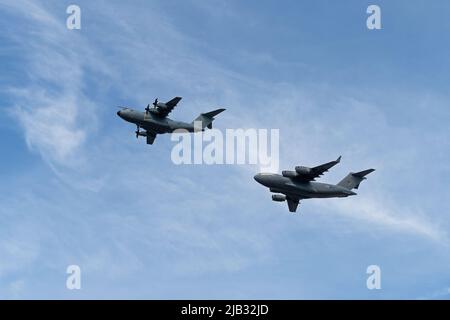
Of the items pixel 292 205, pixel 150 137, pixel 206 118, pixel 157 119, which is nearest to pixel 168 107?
pixel 157 119

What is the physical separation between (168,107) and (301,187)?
76.4ft

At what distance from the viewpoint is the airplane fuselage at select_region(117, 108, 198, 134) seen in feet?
302

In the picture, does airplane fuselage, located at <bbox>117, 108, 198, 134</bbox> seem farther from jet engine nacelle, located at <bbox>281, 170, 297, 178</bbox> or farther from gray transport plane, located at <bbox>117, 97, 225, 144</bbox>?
jet engine nacelle, located at <bbox>281, 170, 297, 178</bbox>

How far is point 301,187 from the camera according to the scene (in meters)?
81.0

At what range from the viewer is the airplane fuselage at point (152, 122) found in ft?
302

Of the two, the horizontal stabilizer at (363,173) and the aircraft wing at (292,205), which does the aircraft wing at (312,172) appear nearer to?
the horizontal stabilizer at (363,173)

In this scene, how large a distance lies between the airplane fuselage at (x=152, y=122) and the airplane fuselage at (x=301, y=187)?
1821 cm

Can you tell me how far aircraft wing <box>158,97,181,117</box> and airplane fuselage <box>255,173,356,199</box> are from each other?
19.2 meters

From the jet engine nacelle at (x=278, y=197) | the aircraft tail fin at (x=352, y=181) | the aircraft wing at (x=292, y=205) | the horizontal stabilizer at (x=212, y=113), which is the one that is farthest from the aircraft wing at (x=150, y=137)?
the aircraft tail fin at (x=352, y=181)
